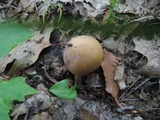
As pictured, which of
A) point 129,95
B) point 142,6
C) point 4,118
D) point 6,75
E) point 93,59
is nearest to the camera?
point 4,118

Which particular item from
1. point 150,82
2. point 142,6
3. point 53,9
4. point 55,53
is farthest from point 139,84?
point 53,9

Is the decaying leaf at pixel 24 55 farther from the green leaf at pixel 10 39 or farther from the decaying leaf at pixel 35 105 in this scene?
the green leaf at pixel 10 39

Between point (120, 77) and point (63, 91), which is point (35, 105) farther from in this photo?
point (120, 77)

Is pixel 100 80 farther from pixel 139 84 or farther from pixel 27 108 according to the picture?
pixel 27 108

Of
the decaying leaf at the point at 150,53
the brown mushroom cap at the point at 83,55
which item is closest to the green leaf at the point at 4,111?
the brown mushroom cap at the point at 83,55

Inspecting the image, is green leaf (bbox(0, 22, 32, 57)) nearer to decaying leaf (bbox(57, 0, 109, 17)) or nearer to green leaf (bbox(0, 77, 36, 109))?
green leaf (bbox(0, 77, 36, 109))

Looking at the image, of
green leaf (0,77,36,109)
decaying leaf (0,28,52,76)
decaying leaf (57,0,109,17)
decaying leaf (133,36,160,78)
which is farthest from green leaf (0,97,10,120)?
decaying leaf (57,0,109,17)

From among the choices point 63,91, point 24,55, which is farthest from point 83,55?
point 24,55
